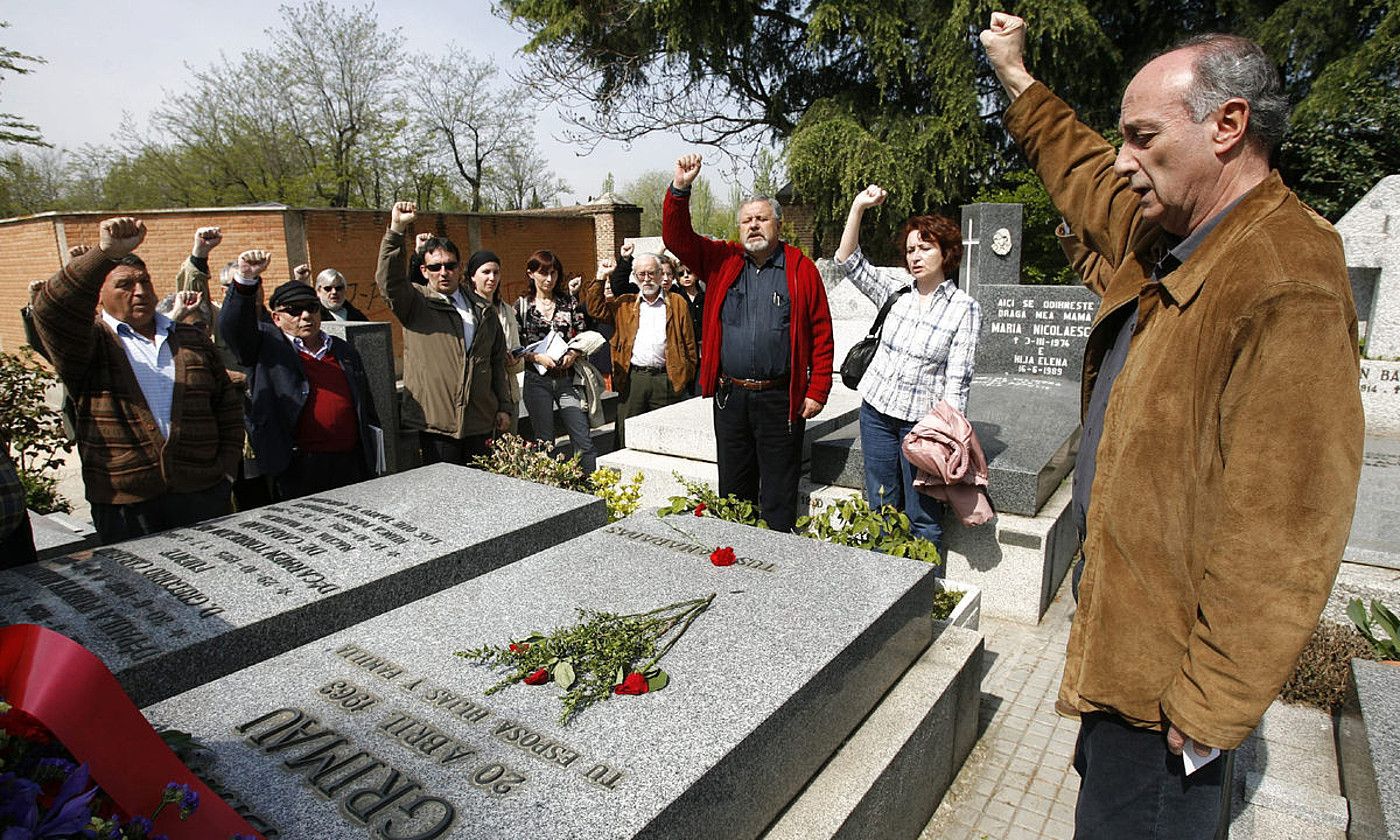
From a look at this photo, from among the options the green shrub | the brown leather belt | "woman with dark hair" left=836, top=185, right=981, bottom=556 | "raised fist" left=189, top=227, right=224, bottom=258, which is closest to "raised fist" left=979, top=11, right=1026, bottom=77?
"woman with dark hair" left=836, top=185, right=981, bottom=556

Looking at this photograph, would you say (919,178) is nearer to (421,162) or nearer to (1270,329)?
(1270,329)

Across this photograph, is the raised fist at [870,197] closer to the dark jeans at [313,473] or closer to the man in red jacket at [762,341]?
the man in red jacket at [762,341]

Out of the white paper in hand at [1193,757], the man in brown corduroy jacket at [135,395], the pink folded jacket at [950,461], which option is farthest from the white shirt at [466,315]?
the white paper in hand at [1193,757]

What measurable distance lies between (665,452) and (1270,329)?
433cm

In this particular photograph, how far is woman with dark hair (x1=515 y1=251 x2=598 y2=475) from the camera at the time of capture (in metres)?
5.57

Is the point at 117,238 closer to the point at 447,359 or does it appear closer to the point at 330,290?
the point at 447,359

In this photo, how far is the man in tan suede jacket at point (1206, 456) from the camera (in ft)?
4.51

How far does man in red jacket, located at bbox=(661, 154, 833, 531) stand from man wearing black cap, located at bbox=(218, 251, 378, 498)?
183cm

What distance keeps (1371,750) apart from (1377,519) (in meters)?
2.71

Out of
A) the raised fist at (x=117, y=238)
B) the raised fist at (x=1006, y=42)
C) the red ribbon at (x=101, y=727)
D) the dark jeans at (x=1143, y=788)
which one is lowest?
the dark jeans at (x=1143, y=788)

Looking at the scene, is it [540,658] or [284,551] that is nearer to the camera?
[540,658]

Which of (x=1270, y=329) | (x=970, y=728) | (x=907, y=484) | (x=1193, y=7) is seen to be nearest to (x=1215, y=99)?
(x=1270, y=329)

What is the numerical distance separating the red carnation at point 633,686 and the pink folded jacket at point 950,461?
6.86ft

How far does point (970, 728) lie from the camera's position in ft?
10.3
